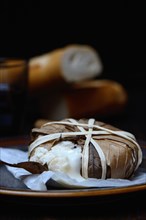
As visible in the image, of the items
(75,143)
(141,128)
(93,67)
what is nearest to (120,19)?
(93,67)

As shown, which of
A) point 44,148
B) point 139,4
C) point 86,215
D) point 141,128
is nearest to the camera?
point 86,215

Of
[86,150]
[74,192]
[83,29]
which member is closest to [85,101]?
[83,29]

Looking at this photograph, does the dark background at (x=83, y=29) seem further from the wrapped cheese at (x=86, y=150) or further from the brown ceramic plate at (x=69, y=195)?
the brown ceramic plate at (x=69, y=195)

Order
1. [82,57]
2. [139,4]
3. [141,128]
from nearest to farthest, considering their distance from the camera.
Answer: [141,128], [82,57], [139,4]

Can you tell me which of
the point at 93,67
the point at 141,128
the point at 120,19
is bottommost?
the point at 141,128

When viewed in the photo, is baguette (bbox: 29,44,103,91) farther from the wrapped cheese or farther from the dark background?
the wrapped cheese

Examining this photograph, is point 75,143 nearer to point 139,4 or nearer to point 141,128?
point 141,128

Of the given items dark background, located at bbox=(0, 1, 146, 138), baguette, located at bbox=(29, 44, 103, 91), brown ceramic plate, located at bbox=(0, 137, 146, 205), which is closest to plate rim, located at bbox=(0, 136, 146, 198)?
brown ceramic plate, located at bbox=(0, 137, 146, 205)

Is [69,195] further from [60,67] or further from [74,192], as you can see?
[60,67]
